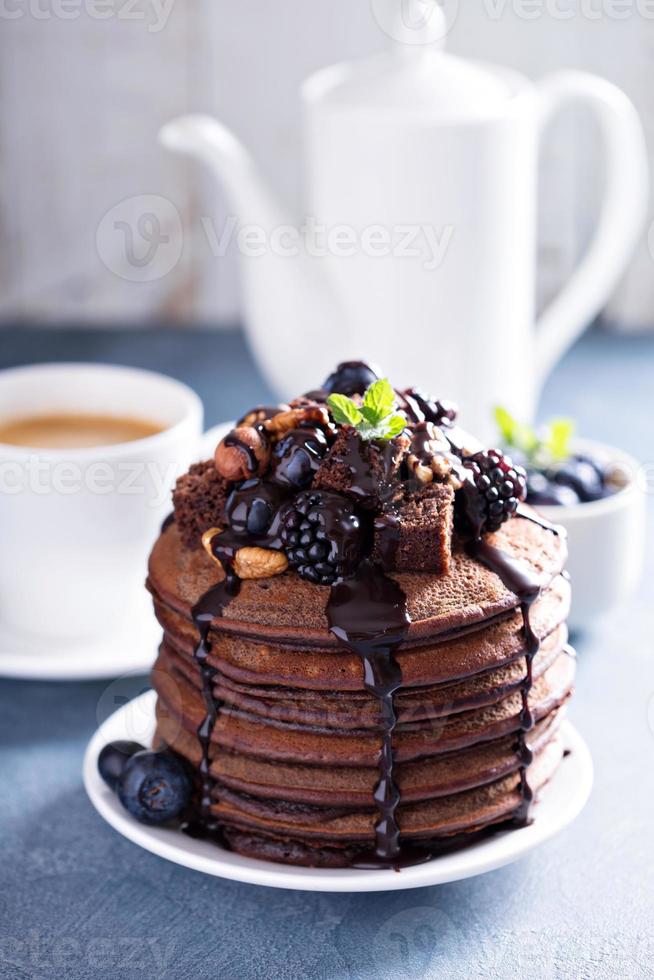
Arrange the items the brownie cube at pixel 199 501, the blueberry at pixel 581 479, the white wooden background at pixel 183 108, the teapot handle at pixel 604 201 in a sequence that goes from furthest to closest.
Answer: the white wooden background at pixel 183 108
the teapot handle at pixel 604 201
the blueberry at pixel 581 479
the brownie cube at pixel 199 501

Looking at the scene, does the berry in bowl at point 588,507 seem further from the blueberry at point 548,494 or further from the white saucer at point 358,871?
the white saucer at point 358,871

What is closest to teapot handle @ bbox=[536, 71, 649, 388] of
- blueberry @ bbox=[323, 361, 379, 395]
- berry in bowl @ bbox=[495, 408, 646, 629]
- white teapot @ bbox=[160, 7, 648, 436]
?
white teapot @ bbox=[160, 7, 648, 436]

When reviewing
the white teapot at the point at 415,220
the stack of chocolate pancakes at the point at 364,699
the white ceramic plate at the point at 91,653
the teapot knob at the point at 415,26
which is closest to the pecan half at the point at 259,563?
the stack of chocolate pancakes at the point at 364,699

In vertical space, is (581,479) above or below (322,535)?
below

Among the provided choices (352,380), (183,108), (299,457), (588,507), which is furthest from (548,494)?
(183,108)

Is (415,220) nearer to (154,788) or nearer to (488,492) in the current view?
(488,492)

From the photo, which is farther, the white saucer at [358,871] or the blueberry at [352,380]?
the blueberry at [352,380]
